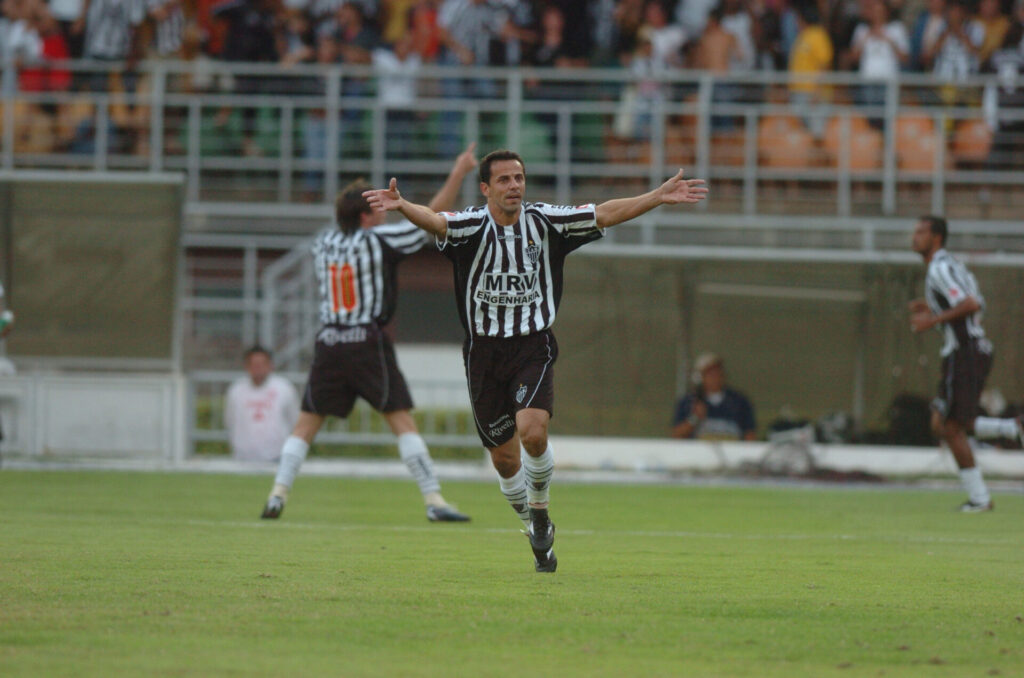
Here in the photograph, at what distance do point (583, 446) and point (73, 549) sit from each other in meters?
9.76

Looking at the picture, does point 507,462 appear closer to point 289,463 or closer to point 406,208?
point 406,208

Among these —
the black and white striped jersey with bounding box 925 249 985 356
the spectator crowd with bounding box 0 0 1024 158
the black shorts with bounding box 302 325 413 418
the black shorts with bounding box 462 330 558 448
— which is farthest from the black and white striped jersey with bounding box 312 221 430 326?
the spectator crowd with bounding box 0 0 1024 158

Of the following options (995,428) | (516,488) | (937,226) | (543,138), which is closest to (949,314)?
(937,226)

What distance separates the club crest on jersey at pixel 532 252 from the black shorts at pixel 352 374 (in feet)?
11.1

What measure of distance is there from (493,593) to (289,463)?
15.1 ft

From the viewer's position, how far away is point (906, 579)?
819 centimetres

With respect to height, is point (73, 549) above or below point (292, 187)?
below

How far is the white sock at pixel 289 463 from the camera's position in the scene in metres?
11.5

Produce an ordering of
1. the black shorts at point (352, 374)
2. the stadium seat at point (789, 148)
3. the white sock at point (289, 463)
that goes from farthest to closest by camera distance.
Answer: the stadium seat at point (789, 148), the black shorts at point (352, 374), the white sock at point (289, 463)

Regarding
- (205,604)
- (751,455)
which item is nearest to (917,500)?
(751,455)

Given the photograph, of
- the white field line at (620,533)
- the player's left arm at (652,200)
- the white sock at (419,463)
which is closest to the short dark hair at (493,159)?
the player's left arm at (652,200)

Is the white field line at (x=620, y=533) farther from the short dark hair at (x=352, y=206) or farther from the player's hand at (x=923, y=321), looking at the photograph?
the player's hand at (x=923, y=321)

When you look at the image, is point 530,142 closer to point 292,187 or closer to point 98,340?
point 292,187

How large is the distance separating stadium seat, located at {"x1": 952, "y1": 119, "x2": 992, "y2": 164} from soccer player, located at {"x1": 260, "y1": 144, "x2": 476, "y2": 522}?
448 inches
